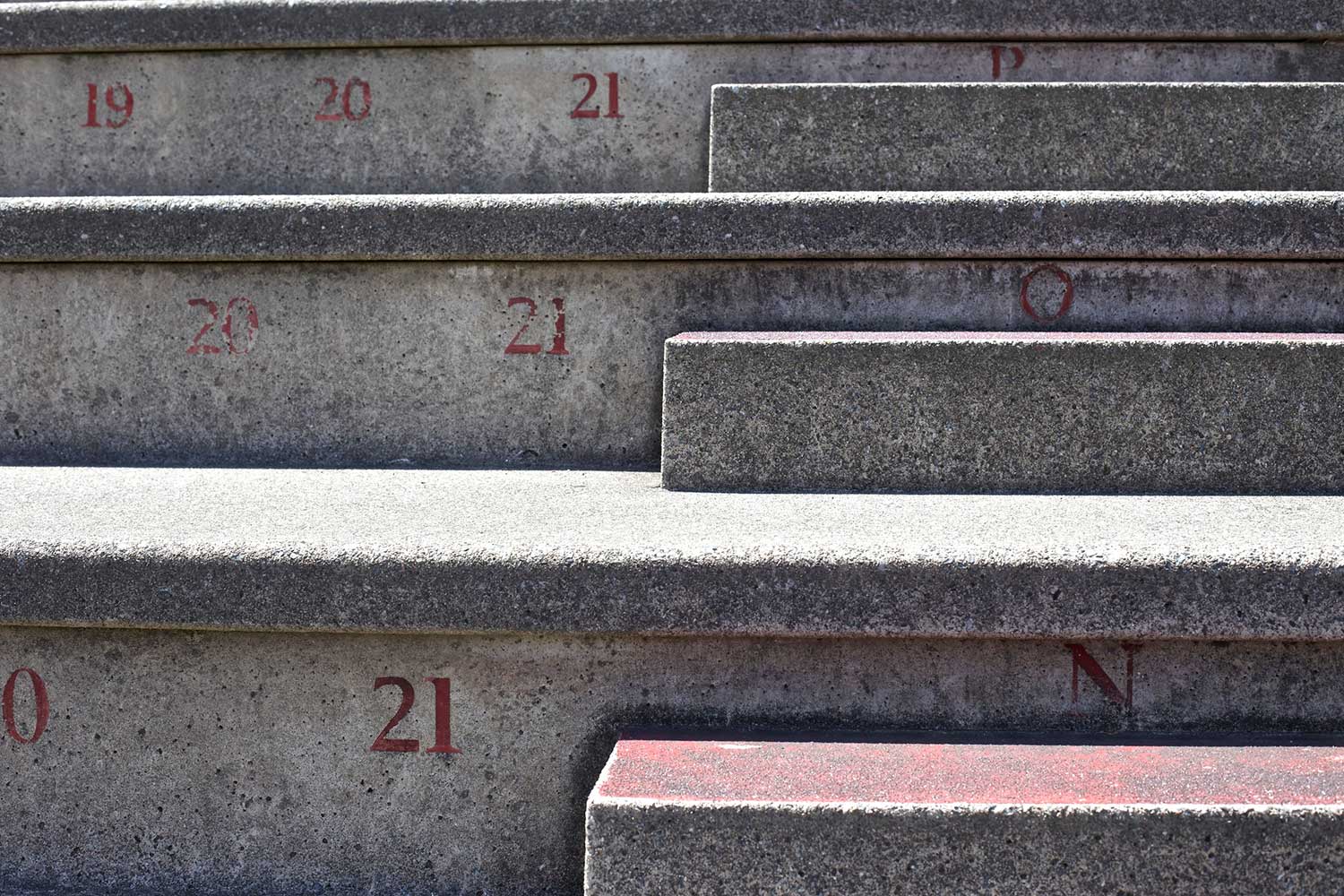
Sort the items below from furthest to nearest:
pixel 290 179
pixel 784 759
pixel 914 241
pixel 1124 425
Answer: pixel 290 179 < pixel 914 241 < pixel 1124 425 < pixel 784 759

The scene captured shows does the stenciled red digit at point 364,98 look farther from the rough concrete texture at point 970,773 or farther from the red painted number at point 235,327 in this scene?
the rough concrete texture at point 970,773

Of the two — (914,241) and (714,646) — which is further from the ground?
(914,241)

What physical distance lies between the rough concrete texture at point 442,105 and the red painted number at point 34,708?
46.3 inches

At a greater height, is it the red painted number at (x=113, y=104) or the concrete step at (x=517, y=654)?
the red painted number at (x=113, y=104)

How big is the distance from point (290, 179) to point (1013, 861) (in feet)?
6.00

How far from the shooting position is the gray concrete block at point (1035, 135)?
194 centimetres

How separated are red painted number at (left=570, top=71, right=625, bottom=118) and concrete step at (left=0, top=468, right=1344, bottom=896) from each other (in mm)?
1103

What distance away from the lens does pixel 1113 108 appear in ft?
6.42

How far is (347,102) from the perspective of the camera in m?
2.24

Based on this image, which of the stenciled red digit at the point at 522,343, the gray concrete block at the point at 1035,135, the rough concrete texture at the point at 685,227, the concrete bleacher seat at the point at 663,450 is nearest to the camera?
the concrete bleacher seat at the point at 663,450

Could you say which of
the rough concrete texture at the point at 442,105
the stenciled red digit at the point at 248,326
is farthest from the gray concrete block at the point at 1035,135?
the stenciled red digit at the point at 248,326

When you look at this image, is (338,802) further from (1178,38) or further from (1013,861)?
(1178,38)

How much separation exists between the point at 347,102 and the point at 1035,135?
1.30 metres

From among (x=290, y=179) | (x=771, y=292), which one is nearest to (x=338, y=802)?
(x=771, y=292)
